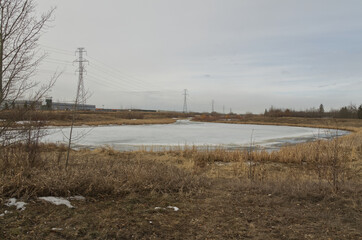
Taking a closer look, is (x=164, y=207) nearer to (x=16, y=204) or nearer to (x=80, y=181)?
(x=80, y=181)

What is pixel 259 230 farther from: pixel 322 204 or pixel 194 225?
pixel 322 204

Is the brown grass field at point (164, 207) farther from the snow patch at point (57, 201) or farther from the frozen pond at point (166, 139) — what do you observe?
the frozen pond at point (166, 139)

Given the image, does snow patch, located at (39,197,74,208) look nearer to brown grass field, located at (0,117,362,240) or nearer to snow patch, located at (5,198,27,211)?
brown grass field, located at (0,117,362,240)

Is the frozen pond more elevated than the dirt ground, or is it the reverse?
the dirt ground

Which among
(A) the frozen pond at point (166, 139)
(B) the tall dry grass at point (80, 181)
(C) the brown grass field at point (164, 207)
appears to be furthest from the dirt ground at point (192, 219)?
(A) the frozen pond at point (166, 139)

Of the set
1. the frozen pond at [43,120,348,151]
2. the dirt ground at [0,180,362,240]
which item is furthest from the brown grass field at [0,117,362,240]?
the frozen pond at [43,120,348,151]

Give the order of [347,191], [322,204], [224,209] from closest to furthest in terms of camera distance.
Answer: [224,209] → [322,204] → [347,191]

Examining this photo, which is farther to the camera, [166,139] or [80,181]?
[166,139]

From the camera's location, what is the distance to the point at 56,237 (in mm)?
3346

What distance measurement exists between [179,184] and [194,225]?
6.41 ft

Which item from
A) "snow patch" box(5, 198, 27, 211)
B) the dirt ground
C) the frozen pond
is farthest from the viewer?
the frozen pond

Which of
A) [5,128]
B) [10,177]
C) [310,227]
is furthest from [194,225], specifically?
[5,128]

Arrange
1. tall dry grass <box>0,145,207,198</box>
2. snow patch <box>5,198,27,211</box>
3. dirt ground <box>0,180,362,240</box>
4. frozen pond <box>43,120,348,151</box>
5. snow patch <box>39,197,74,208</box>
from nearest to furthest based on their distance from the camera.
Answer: dirt ground <box>0,180,362,240</box>
snow patch <box>5,198,27,211</box>
snow patch <box>39,197,74,208</box>
tall dry grass <box>0,145,207,198</box>
frozen pond <box>43,120,348,151</box>

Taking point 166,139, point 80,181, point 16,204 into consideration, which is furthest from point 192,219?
point 166,139
